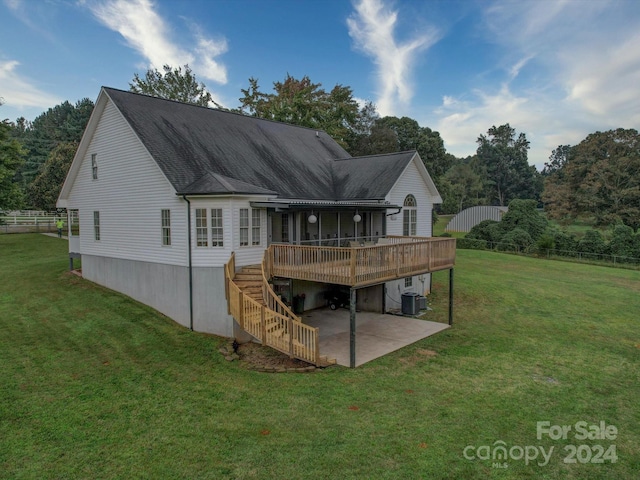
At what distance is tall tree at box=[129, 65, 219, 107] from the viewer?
42.2 metres

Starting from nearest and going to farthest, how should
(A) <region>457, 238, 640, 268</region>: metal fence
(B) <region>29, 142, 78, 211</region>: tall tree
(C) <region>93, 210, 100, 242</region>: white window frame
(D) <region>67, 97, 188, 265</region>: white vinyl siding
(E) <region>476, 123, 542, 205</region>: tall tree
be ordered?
1. (D) <region>67, 97, 188, 265</region>: white vinyl siding
2. (C) <region>93, 210, 100, 242</region>: white window frame
3. (A) <region>457, 238, 640, 268</region>: metal fence
4. (B) <region>29, 142, 78, 211</region>: tall tree
5. (E) <region>476, 123, 542, 205</region>: tall tree

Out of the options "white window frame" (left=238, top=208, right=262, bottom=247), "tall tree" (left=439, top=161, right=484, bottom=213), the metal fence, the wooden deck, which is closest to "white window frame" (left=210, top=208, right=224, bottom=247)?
"white window frame" (left=238, top=208, right=262, bottom=247)

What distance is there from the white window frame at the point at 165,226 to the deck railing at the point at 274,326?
295 cm

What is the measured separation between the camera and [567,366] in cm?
1085

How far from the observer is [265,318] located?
435 inches

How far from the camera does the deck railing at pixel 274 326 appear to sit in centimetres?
1050

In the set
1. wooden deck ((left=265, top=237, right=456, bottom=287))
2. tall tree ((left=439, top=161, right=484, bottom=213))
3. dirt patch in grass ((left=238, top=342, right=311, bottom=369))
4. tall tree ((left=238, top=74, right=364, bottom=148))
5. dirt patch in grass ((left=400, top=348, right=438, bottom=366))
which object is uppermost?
tall tree ((left=238, top=74, right=364, bottom=148))

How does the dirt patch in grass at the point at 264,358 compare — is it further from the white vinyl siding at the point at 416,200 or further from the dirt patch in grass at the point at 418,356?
the white vinyl siding at the point at 416,200

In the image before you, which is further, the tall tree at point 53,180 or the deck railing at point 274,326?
the tall tree at point 53,180

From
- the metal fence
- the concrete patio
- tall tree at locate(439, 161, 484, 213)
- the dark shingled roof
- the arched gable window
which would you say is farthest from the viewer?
tall tree at locate(439, 161, 484, 213)

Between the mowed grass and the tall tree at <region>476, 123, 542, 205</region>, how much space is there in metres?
70.4

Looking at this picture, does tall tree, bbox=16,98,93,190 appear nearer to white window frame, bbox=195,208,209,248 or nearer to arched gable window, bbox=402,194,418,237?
white window frame, bbox=195,208,209,248

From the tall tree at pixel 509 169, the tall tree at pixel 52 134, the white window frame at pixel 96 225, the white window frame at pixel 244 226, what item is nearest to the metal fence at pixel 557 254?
the white window frame at pixel 244 226

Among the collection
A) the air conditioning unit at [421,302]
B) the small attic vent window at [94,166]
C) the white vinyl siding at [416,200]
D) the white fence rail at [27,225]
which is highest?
the small attic vent window at [94,166]
